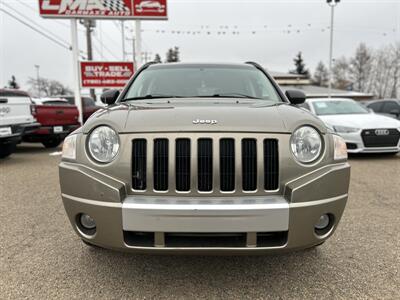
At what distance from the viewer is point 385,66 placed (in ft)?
172

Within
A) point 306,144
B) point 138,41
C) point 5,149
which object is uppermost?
point 138,41

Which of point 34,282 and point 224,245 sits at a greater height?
point 224,245

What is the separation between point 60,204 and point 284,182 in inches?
129

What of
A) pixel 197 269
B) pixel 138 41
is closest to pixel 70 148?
pixel 197 269

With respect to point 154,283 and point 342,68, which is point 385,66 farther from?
point 154,283

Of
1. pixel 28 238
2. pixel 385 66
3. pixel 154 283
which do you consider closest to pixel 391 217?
pixel 154 283

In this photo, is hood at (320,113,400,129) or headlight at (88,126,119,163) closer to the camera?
headlight at (88,126,119,163)

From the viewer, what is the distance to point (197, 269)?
98.1 inches

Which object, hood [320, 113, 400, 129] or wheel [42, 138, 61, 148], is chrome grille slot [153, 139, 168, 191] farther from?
wheel [42, 138, 61, 148]

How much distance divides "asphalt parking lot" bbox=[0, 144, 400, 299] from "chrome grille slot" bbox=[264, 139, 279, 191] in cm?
78

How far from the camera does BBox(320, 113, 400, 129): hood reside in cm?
743

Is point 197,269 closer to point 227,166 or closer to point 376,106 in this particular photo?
point 227,166

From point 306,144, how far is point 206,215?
79 centimetres

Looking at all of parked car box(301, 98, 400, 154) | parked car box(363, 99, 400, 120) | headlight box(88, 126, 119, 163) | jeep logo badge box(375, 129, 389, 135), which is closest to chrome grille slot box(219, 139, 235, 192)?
headlight box(88, 126, 119, 163)
